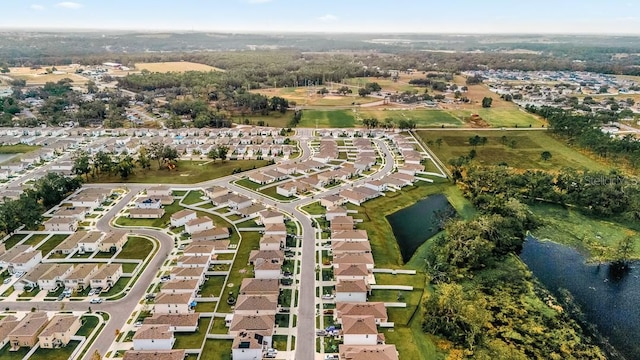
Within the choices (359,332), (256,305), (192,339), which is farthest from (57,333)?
(359,332)

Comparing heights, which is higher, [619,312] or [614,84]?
[614,84]

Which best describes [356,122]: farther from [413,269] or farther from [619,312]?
[619,312]

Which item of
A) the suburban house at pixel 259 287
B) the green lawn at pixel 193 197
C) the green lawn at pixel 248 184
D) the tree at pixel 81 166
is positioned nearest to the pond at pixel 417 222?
the suburban house at pixel 259 287

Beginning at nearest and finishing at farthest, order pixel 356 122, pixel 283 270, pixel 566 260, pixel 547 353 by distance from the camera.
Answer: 1. pixel 547 353
2. pixel 283 270
3. pixel 566 260
4. pixel 356 122

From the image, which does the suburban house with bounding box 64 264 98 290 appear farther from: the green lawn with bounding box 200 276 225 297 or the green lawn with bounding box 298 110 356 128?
the green lawn with bounding box 298 110 356 128

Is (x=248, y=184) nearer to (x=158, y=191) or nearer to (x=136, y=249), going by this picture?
(x=158, y=191)

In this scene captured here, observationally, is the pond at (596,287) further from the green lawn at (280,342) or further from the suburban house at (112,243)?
the suburban house at (112,243)

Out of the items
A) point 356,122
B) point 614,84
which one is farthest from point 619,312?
point 614,84
